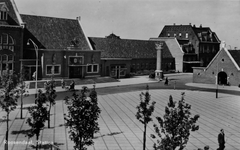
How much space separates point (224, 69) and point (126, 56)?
22.1 metres

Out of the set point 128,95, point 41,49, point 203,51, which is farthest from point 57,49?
point 203,51

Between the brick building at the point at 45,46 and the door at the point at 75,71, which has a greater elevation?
Answer: the brick building at the point at 45,46

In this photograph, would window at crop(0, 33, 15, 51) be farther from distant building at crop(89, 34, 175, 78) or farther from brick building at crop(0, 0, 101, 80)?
distant building at crop(89, 34, 175, 78)

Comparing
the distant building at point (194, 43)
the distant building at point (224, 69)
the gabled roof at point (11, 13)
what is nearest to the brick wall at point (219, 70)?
the distant building at point (224, 69)

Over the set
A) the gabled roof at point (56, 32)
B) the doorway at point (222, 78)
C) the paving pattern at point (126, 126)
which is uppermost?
the gabled roof at point (56, 32)

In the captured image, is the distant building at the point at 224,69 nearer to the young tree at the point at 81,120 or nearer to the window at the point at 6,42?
the window at the point at 6,42

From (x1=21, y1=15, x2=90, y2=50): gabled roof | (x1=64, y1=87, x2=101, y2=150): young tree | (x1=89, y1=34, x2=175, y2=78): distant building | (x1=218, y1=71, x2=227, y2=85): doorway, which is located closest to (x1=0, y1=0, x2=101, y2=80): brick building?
(x1=21, y1=15, x2=90, y2=50): gabled roof

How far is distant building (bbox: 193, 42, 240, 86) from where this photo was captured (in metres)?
47.7

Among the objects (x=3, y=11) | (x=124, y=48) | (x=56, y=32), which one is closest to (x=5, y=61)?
(x=3, y=11)

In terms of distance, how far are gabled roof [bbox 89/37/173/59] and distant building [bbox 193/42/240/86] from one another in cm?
1847

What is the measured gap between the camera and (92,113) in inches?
527

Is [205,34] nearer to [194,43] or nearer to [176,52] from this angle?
[194,43]

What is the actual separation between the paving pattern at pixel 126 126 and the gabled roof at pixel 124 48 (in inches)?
1013

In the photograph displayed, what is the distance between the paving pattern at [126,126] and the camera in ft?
57.8
